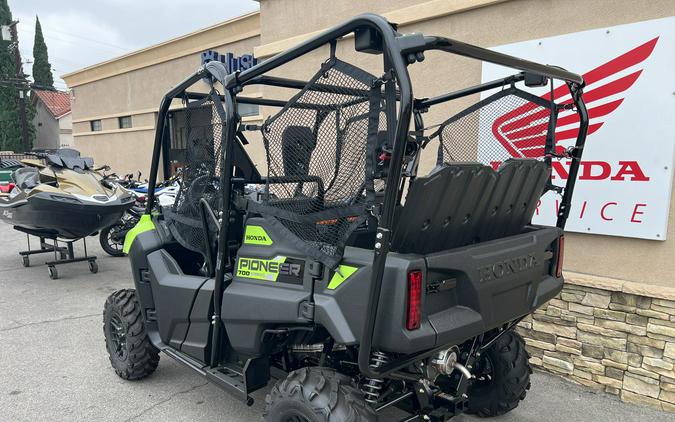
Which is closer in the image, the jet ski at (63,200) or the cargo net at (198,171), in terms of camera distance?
the cargo net at (198,171)

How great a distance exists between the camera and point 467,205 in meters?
2.31

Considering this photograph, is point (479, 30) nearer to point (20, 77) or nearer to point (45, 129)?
point (20, 77)

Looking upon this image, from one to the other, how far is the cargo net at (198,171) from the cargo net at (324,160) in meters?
0.56

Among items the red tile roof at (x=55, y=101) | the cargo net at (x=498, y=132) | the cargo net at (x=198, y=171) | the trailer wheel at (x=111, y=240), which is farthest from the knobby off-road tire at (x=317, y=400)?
the red tile roof at (x=55, y=101)

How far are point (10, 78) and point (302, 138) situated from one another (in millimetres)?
37768

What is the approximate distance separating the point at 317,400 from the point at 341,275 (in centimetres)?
60

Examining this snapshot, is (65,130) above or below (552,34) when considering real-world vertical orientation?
above

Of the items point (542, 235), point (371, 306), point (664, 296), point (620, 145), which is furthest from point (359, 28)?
point (664, 296)

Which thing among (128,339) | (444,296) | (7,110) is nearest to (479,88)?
(444,296)

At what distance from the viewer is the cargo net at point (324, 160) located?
2107 millimetres

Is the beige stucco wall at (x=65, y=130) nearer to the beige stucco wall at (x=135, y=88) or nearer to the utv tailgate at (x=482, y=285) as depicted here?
the beige stucco wall at (x=135, y=88)

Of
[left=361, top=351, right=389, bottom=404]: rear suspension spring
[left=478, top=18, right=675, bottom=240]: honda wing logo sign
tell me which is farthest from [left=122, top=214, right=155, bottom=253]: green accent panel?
[left=478, top=18, right=675, bottom=240]: honda wing logo sign

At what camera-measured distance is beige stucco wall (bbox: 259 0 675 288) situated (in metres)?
3.64

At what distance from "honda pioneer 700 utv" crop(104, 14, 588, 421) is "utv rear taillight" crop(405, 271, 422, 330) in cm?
1
